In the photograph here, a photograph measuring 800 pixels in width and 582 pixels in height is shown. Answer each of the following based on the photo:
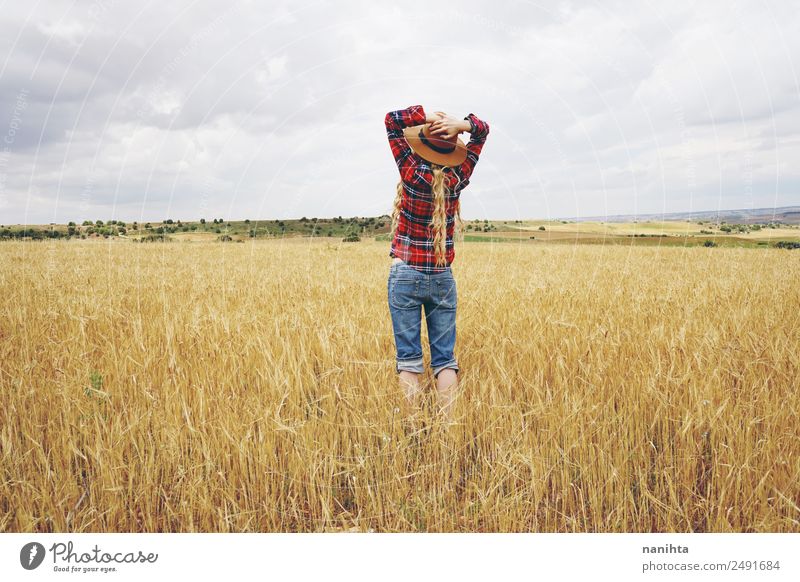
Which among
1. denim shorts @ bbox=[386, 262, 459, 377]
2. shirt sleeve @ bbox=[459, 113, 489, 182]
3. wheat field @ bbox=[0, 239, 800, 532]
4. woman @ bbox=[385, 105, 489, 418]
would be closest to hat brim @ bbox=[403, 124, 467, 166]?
woman @ bbox=[385, 105, 489, 418]

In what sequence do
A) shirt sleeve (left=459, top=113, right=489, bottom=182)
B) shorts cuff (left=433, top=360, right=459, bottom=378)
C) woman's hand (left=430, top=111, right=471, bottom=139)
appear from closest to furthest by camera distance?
woman's hand (left=430, top=111, right=471, bottom=139)
shirt sleeve (left=459, top=113, right=489, bottom=182)
shorts cuff (left=433, top=360, right=459, bottom=378)

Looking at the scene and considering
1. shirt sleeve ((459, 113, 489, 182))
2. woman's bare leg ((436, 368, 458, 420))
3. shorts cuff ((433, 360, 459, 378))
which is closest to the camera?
shirt sleeve ((459, 113, 489, 182))

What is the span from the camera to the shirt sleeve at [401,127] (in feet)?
8.99

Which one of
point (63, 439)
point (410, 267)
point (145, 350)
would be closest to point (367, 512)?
point (410, 267)

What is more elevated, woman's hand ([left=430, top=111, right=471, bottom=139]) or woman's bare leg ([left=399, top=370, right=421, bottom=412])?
woman's hand ([left=430, top=111, right=471, bottom=139])

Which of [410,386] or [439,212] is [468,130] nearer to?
[439,212]

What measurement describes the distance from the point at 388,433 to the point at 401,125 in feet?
6.16

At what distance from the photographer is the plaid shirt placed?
2752mm

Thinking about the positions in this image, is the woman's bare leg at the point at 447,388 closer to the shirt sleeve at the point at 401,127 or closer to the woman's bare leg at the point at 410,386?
the woman's bare leg at the point at 410,386

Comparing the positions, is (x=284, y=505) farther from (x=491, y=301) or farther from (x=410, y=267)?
(x=491, y=301)

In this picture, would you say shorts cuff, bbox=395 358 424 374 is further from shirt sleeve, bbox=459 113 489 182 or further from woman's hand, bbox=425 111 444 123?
woman's hand, bbox=425 111 444 123
